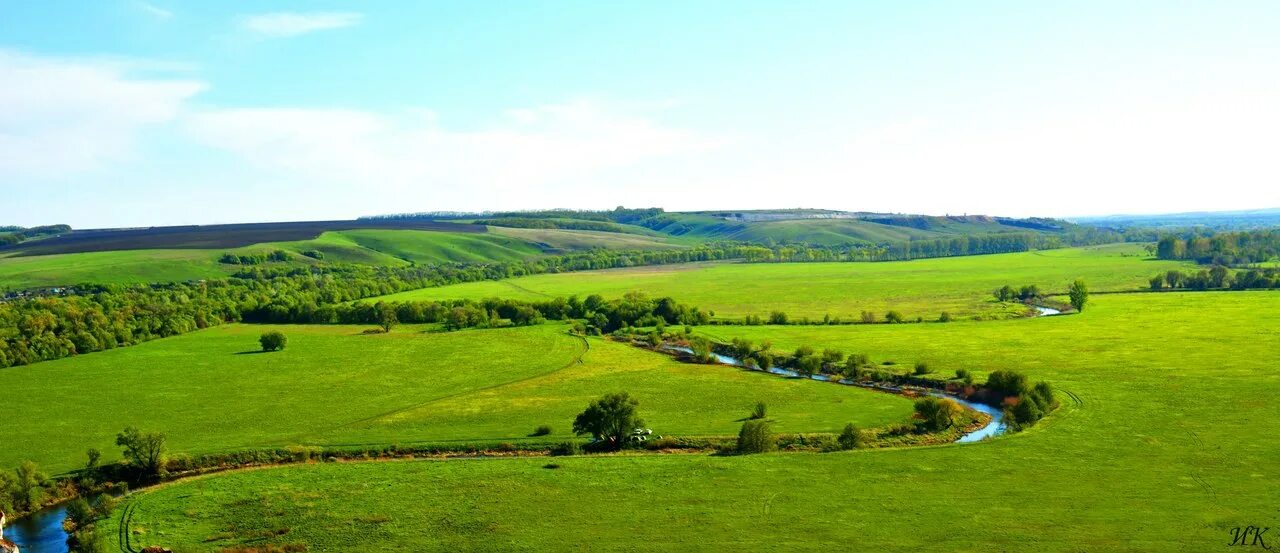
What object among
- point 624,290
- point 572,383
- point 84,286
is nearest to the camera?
point 572,383

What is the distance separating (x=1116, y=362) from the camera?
92438 millimetres

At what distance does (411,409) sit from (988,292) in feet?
422

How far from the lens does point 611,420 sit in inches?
2672

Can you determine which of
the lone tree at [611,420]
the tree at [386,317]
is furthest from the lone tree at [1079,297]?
the tree at [386,317]

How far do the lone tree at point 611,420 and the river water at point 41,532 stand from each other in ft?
116

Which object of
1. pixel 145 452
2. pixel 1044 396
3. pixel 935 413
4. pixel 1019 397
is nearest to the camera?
pixel 145 452

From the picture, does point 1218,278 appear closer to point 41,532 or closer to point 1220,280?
point 1220,280

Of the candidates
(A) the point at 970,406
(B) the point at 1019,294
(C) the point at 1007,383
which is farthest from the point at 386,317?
(B) the point at 1019,294

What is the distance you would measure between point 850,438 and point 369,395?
160 ft

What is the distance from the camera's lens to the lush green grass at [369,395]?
71688 mm

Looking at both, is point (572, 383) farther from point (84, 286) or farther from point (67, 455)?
point (84, 286)

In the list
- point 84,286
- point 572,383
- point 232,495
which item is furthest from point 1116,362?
point 84,286

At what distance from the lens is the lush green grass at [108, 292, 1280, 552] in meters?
47.0

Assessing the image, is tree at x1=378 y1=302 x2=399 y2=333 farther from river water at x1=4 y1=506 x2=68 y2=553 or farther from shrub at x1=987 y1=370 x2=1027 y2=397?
shrub at x1=987 y1=370 x2=1027 y2=397
